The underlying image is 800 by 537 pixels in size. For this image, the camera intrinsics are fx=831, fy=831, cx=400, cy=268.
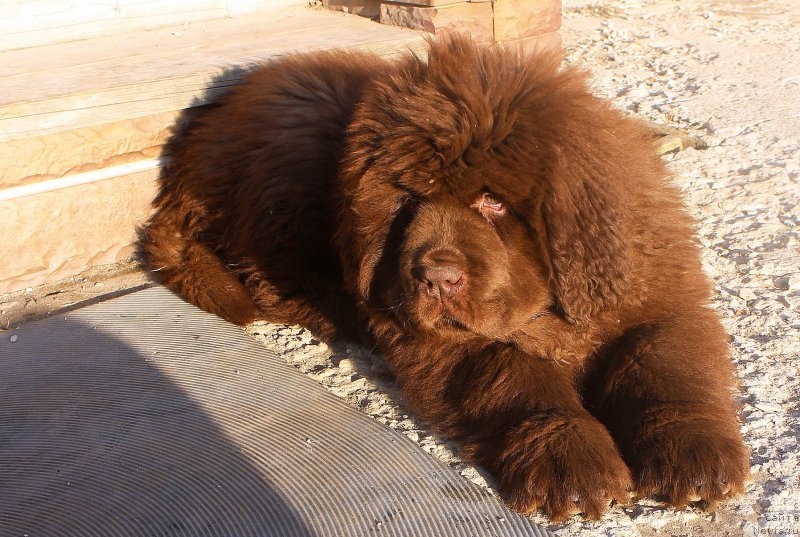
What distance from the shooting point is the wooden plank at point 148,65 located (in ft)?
11.6

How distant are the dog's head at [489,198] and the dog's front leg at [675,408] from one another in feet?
0.70

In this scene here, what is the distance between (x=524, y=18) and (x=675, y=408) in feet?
10.9

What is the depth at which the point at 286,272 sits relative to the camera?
351 centimetres

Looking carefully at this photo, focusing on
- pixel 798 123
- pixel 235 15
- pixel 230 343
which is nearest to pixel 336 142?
pixel 230 343

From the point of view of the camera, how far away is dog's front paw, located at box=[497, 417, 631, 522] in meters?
2.26

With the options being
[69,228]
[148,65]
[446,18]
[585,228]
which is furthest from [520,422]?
[446,18]

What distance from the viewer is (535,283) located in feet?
8.49

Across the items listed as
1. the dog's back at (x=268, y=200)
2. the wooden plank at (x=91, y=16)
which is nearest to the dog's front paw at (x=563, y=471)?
the dog's back at (x=268, y=200)

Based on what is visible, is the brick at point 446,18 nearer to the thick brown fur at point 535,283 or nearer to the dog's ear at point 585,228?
the thick brown fur at point 535,283

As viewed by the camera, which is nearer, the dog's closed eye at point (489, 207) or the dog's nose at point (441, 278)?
the dog's nose at point (441, 278)

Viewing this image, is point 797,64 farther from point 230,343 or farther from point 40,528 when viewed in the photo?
point 40,528

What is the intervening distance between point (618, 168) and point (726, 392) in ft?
2.52

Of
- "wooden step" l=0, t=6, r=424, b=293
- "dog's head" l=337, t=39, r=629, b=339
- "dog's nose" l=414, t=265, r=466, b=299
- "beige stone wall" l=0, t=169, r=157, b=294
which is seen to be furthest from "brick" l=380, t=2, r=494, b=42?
"dog's nose" l=414, t=265, r=466, b=299

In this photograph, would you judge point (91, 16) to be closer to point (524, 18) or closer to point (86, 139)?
point (86, 139)
